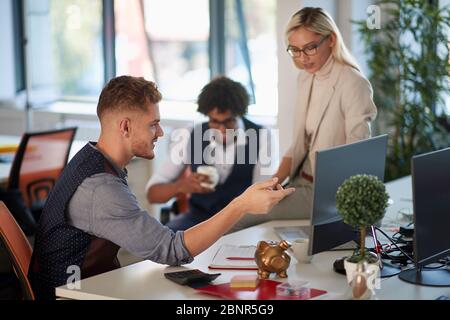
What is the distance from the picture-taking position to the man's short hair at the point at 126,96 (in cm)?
274

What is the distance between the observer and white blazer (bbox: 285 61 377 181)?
A: 11.8 feet

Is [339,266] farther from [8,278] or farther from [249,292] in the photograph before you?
[8,278]

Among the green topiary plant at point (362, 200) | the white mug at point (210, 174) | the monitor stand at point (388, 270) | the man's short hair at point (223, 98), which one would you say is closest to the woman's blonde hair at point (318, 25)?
the man's short hair at point (223, 98)

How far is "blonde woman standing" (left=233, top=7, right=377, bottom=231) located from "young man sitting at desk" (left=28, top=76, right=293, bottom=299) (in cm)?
93

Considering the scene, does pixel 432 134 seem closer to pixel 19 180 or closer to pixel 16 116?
pixel 19 180

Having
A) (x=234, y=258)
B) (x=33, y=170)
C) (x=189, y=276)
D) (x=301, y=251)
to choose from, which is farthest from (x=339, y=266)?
(x=33, y=170)

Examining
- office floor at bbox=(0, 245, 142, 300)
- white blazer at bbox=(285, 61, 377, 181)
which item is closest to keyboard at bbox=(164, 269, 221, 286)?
office floor at bbox=(0, 245, 142, 300)

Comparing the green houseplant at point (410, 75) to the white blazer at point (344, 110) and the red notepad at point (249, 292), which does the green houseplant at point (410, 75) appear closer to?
the white blazer at point (344, 110)

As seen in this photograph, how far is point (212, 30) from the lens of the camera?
6.89 m

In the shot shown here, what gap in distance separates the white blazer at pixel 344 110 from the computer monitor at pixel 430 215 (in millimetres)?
947

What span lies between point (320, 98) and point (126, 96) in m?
1.26

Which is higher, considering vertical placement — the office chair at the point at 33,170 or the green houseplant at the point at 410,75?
the green houseplant at the point at 410,75

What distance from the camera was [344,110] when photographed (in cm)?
367
